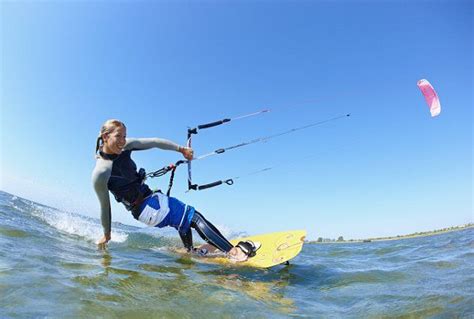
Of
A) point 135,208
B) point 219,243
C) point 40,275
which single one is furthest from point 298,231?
point 40,275

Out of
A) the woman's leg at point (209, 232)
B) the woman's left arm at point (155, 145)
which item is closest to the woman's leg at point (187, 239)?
the woman's leg at point (209, 232)

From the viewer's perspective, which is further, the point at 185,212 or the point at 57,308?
the point at 185,212

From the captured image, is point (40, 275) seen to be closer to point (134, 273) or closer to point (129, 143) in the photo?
point (134, 273)

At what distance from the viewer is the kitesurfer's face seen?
5836 mm

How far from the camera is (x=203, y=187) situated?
25.4ft

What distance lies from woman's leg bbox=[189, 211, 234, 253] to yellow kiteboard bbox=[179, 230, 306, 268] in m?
0.39

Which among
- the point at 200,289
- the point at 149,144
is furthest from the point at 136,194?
the point at 200,289

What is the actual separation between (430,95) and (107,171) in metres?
8.96

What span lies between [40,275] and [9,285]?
1.78ft

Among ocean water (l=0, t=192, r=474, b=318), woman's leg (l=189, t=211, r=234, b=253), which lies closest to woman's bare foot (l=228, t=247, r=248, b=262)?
woman's leg (l=189, t=211, r=234, b=253)

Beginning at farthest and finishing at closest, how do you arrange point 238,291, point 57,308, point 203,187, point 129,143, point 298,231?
point 298,231, point 203,187, point 129,143, point 238,291, point 57,308

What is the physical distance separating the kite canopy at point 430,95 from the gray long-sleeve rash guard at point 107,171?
7.37 metres

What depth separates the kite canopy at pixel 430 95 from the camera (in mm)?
9688

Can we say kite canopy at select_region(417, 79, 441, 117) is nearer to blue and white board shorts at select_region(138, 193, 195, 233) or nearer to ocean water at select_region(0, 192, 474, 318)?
ocean water at select_region(0, 192, 474, 318)
